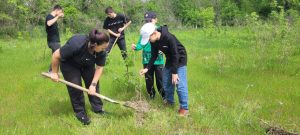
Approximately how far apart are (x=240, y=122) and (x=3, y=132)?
10.8ft

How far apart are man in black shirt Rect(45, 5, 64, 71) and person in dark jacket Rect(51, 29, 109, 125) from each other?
3297 mm

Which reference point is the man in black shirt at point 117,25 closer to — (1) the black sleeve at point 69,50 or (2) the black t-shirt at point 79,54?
(2) the black t-shirt at point 79,54

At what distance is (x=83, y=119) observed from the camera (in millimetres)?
5688

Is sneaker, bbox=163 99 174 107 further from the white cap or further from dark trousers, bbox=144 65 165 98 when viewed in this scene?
the white cap

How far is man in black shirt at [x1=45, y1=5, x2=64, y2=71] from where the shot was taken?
8.81m

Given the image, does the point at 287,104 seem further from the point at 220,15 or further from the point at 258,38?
the point at 220,15

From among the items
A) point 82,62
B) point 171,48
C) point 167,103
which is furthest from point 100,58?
point 167,103

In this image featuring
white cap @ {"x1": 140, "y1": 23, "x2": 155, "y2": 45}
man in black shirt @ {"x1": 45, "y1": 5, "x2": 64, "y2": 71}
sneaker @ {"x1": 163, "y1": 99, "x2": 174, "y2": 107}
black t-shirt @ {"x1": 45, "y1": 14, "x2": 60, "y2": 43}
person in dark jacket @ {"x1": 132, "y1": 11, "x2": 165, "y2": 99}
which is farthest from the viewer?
black t-shirt @ {"x1": 45, "y1": 14, "x2": 60, "y2": 43}

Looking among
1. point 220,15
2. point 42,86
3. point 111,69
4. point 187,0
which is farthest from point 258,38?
point 187,0

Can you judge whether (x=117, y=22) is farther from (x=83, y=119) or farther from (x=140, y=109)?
(x=83, y=119)

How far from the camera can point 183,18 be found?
2044 inches

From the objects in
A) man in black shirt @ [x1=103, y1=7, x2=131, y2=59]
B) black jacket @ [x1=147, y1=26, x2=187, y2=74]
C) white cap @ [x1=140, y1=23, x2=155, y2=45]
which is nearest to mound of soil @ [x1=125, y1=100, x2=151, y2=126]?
black jacket @ [x1=147, y1=26, x2=187, y2=74]

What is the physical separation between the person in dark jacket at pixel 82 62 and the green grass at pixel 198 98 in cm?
28

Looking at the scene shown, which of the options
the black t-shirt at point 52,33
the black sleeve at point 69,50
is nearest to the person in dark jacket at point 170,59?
the black sleeve at point 69,50
